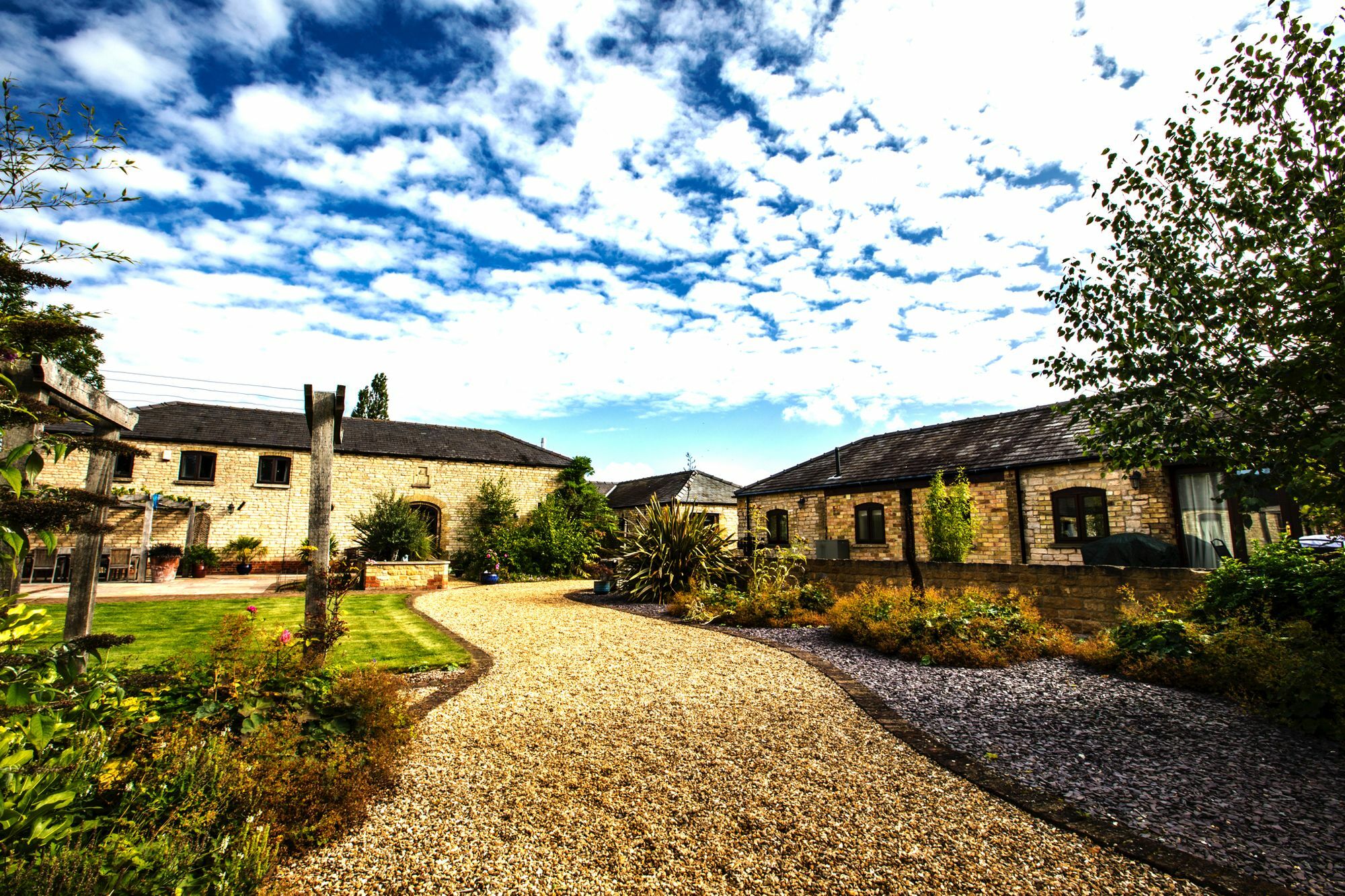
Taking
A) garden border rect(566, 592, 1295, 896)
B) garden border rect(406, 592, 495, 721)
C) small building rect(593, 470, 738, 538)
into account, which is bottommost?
garden border rect(566, 592, 1295, 896)

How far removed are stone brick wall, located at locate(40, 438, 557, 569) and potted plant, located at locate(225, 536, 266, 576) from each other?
363 mm

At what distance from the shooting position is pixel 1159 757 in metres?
3.97

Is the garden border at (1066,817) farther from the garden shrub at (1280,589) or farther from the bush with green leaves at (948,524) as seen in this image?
the bush with green leaves at (948,524)

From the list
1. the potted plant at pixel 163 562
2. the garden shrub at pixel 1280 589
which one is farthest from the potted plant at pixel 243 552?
the garden shrub at pixel 1280 589

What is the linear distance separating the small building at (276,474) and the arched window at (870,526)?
37.9ft

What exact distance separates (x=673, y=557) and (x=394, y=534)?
920 centimetres

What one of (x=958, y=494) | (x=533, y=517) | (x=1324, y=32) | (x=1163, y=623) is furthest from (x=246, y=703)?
(x=533, y=517)

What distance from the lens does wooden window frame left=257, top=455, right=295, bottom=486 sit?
62.3 ft

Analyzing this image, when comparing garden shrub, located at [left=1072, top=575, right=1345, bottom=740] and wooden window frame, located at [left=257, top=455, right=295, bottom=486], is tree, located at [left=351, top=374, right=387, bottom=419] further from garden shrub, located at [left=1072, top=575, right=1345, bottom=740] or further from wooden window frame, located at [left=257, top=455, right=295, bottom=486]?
garden shrub, located at [left=1072, top=575, right=1345, bottom=740]

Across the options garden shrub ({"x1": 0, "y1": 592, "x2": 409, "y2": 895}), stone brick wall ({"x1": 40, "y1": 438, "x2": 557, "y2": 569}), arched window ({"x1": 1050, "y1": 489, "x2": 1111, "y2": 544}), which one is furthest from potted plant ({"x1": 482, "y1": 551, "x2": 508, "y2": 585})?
arched window ({"x1": 1050, "y1": 489, "x2": 1111, "y2": 544})

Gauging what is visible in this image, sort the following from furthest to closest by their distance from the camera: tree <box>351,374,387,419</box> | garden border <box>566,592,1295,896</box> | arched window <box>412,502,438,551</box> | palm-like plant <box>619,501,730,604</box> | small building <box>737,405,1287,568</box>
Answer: tree <box>351,374,387,419</box>, arched window <box>412,502,438,551</box>, palm-like plant <box>619,501,730,604</box>, small building <box>737,405,1287,568</box>, garden border <box>566,592,1295,896</box>

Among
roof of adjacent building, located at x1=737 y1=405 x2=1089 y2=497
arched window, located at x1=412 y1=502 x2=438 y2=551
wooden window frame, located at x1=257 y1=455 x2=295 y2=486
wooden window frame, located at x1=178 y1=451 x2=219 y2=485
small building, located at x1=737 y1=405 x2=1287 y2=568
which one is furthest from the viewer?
arched window, located at x1=412 y1=502 x2=438 y2=551

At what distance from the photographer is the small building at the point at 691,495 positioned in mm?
26062

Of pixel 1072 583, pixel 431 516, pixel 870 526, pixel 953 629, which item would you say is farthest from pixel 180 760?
pixel 431 516
